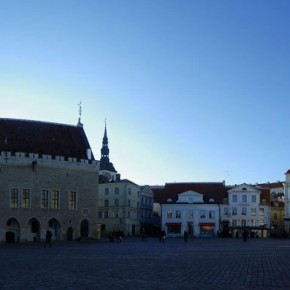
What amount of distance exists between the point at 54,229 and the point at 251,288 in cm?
4816

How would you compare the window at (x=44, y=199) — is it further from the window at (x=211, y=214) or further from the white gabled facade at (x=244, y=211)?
the white gabled facade at (x=244, y=211)

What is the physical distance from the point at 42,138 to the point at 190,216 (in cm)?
3450

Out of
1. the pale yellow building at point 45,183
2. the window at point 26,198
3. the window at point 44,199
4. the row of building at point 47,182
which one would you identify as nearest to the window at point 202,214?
the row of building at point 47,182

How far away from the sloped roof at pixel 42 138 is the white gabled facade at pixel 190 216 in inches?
1105

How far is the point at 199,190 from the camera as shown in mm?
90312

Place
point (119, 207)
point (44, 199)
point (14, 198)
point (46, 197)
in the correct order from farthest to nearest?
→ point (119, 207)
point (46, 197)
point (44, 199)
point (14, 198)

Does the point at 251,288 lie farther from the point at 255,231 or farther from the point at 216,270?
the point at 255,231

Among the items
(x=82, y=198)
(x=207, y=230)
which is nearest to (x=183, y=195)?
(x=207, y=230)

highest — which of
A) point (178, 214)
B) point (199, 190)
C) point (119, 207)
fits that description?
point (199, 190)

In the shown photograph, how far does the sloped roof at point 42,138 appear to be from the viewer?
193 feet

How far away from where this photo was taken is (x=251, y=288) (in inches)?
504

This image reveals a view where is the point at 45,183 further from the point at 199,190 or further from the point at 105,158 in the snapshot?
the point at 105,158

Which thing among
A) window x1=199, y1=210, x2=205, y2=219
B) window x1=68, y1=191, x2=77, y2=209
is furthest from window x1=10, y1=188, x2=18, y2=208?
window x1=199, y1=210, x2=205, y2=219

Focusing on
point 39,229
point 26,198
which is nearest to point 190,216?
point 39,229
